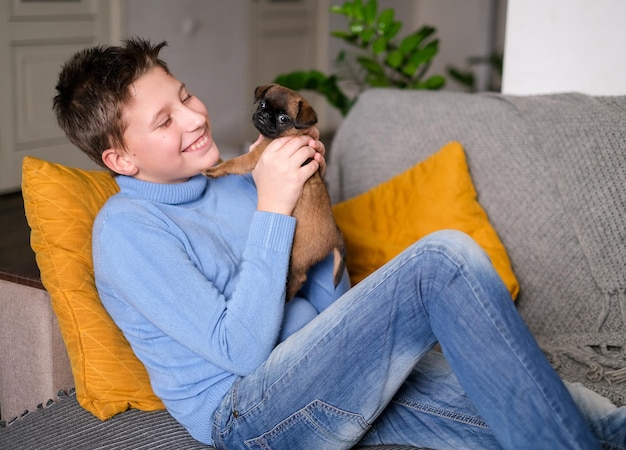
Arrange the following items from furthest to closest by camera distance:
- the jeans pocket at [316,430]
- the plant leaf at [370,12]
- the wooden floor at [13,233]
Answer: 1. the wooden floor at [13,233]
2. the plant leaf at [370,12]
3. the jeans pocket at [316,430]

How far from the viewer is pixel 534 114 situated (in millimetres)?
2281

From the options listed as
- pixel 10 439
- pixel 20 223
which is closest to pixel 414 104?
pixel 10 439

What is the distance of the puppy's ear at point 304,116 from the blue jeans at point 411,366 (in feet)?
1.39

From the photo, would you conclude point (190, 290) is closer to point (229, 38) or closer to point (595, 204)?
point (595, 204)

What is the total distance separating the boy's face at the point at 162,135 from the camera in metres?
1.58

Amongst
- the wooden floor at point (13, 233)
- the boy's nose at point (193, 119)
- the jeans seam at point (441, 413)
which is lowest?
the wooden floor at point (13, 233)

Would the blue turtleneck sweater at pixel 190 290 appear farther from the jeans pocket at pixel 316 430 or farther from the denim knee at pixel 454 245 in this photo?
Answer: the denim knee at pixel 454 245

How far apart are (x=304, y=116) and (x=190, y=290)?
0.47 m

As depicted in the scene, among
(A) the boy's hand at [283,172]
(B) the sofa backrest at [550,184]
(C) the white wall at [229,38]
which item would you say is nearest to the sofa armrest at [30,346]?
(A) the boy's hand at [283,172]

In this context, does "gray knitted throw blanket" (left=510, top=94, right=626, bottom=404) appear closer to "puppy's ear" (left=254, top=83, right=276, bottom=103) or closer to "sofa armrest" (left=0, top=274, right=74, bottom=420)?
"puppy's ear" (left=254, top=83, right=276, bottom=103)

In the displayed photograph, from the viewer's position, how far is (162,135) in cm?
158

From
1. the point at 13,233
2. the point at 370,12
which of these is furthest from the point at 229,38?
the point at 370,12

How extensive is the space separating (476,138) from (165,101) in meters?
1.14

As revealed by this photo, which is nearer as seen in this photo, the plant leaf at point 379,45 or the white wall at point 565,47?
the white wall at point 565,47
